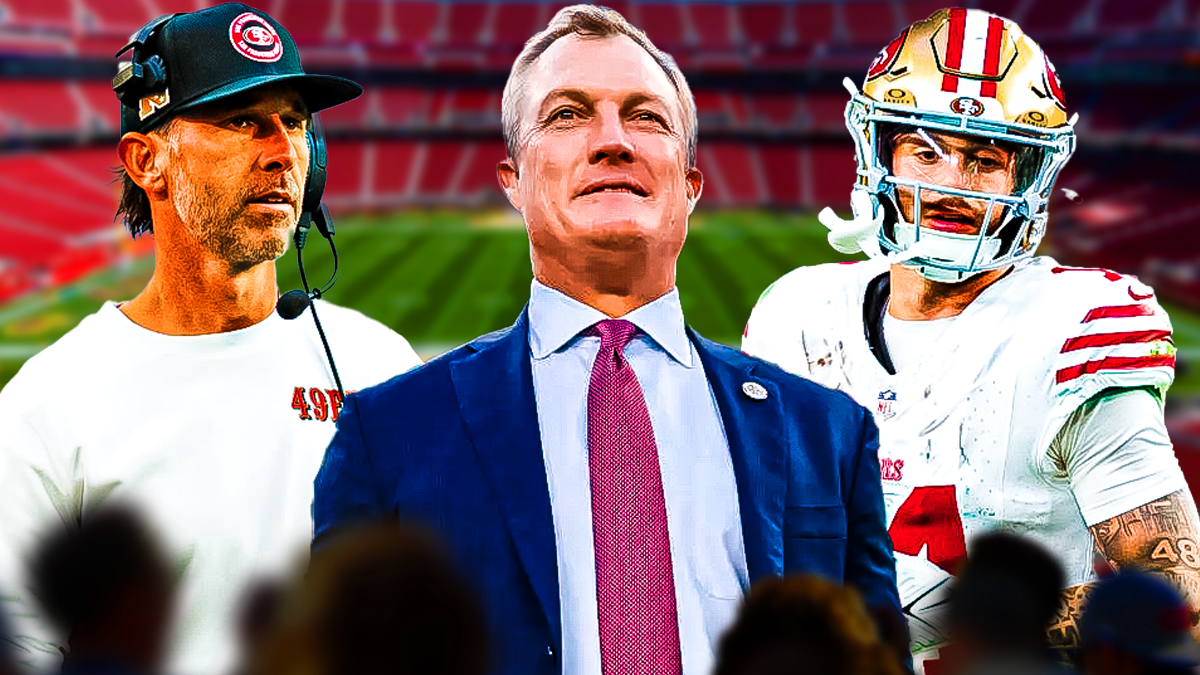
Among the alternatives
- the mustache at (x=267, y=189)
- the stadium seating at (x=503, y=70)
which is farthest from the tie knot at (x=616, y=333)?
the stadium seating at (x=503, y=70)

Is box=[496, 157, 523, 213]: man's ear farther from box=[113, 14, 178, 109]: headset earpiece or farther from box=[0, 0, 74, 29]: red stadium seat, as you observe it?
box=[0, 0, 74, 29]: red stadium seat

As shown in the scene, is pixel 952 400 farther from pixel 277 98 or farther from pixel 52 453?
pixel 52 453

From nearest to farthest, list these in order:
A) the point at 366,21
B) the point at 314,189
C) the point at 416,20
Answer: the point at 314,189, the point at 366,21, the point at 416,20

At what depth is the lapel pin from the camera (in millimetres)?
2193

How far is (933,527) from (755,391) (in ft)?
3.86

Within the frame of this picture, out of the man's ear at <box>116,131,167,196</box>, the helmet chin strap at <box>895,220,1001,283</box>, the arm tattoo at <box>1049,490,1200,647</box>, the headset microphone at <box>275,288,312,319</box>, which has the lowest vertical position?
the arm tattoo at <box>1049,490,1200,647</box>

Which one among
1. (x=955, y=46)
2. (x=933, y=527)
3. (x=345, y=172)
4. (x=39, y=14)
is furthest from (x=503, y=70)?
(x=933, y=527)

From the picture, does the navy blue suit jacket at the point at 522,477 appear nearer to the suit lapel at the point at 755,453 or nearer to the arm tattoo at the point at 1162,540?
the suit lapel at the point at 755,453

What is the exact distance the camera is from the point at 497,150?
36.1 m

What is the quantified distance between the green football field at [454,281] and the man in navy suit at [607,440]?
1491 centimetres

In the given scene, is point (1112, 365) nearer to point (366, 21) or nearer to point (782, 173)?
point (782, 173)

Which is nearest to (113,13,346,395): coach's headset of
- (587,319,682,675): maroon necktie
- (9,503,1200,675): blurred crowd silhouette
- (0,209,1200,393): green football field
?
(9,503,1200,675): blurred crowd silhouette

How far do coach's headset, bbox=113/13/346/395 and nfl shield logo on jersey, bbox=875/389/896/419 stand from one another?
135 cm

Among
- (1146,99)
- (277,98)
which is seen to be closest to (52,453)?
(277,98)
